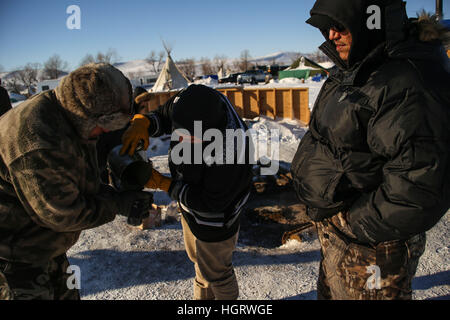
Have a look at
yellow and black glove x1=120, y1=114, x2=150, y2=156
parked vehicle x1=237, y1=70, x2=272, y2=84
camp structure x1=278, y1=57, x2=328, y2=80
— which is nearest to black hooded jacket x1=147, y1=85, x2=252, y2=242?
yellow and black glove x1=120, y1=114, x2=150, y2=156

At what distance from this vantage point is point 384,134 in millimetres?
1349

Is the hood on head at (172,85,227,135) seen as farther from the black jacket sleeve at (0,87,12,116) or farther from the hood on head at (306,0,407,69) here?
the black jacket sleeve at (0,87,12,116)

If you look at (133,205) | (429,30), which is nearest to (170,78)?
(133,205)

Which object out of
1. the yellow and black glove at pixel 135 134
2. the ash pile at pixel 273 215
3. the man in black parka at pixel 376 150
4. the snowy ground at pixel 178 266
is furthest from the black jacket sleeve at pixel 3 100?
the man in black parka at pixel 376 150

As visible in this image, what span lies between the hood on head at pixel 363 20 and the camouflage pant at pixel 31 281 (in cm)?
208

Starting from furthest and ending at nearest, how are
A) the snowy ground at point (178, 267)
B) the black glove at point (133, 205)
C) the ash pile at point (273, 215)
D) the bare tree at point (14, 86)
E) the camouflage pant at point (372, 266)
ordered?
the bare tree at point (14, 86) → the ash pile at point (273, 215) → the snowy ground at point (178, 267) → the black glove at point (133, 205) → the camouflage pant at point (372, 266)

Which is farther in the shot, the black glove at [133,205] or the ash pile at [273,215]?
the ash pile at [273,215]

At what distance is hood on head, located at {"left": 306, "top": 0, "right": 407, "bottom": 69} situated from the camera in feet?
4.73

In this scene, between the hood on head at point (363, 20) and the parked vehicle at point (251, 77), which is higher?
the parked vehicle at point (251, 77)

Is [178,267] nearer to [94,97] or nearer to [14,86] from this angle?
[94,97]

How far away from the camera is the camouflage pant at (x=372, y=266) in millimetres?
1555

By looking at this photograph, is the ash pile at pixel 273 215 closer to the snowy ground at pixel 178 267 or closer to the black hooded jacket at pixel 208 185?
the snowy ground at pixel 178 267

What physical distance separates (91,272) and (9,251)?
1.70 meters

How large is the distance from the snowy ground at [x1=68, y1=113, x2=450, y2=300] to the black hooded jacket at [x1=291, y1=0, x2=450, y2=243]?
139 centimetres
